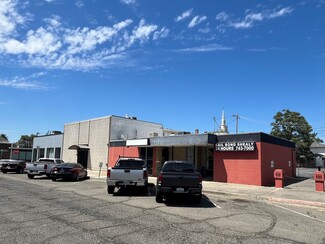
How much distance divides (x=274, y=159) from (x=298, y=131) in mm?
44524

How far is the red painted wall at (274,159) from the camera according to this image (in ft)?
71.6

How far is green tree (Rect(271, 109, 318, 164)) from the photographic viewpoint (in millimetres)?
63287

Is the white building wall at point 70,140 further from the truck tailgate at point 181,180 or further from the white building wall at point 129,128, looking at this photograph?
the truck tailgate at point 181,180

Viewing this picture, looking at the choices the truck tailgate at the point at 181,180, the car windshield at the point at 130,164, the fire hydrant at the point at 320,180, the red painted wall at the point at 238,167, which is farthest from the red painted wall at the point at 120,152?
the truck tailgate at the point at 181,180

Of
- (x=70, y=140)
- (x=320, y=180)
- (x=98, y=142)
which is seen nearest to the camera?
(x=320, y=180)

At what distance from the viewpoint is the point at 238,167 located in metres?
22.3

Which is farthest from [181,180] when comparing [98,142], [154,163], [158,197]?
[98,142]

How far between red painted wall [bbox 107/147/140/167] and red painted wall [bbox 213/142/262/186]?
33.1 ft

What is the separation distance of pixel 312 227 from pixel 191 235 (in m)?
3.94

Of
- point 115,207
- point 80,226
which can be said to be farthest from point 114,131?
point 80,226

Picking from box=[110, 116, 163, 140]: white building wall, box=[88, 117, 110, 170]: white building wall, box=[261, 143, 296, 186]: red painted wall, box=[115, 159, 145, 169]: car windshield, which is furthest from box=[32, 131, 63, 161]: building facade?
box=[115, 159, 145, 169]: car windshield

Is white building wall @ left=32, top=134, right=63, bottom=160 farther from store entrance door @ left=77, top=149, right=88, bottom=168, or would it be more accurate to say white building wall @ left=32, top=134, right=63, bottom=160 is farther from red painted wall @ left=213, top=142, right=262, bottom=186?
red painted wall @ left=213, top=142, right=262, bottom=186

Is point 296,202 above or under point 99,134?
under

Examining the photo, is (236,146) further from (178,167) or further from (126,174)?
(126,174)
